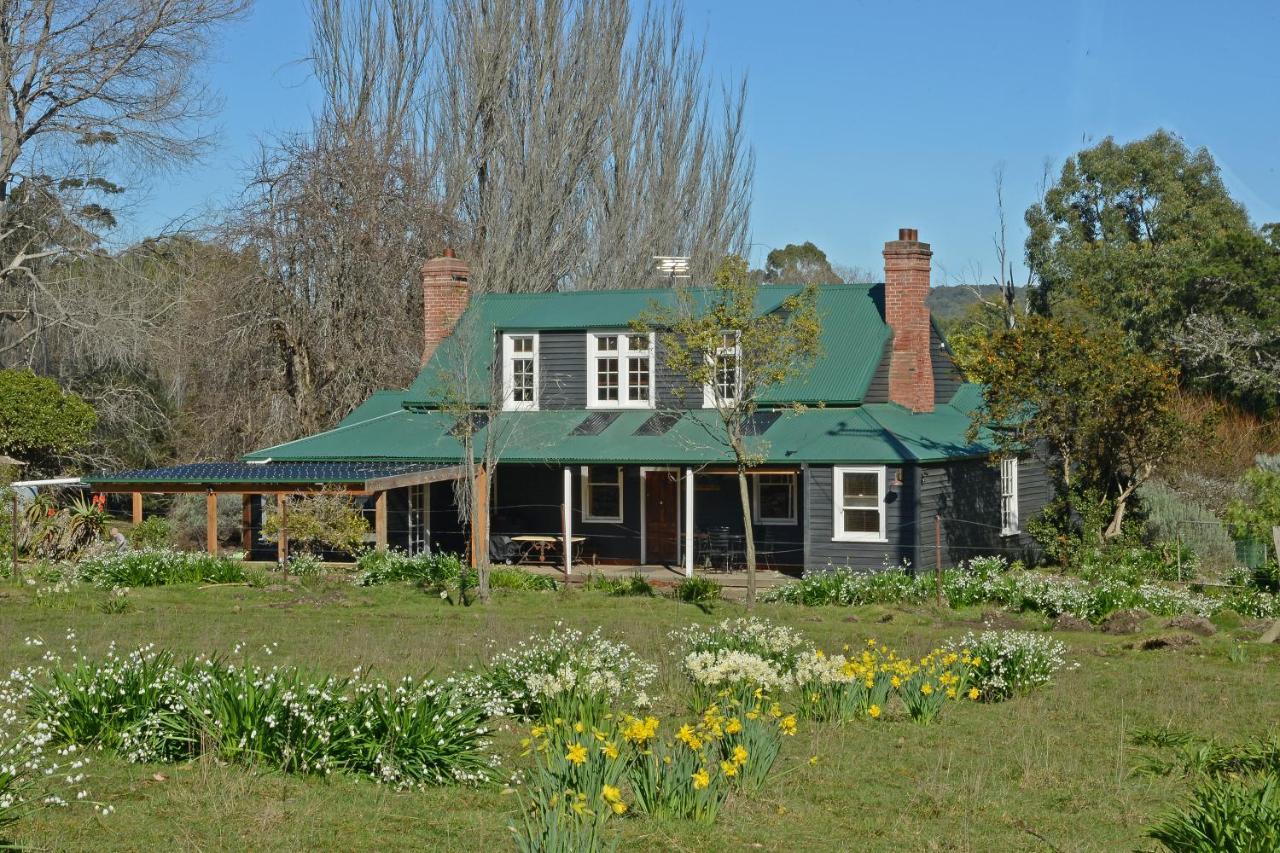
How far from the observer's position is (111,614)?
19.6 m

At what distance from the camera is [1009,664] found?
13367 mm

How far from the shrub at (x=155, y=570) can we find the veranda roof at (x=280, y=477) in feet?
6.60

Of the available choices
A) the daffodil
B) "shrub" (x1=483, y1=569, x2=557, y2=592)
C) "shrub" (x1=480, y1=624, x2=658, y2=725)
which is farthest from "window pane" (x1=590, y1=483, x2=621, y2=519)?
the daffodil

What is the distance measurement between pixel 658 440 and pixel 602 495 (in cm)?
326

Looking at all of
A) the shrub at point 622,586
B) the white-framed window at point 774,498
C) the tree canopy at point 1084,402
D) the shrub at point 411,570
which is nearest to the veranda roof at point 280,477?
the shrub at point 411,570

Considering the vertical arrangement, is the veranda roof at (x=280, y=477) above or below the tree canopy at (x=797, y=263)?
below

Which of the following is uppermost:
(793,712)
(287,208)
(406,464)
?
(287,208)

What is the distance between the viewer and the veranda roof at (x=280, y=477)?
2503 centimetres

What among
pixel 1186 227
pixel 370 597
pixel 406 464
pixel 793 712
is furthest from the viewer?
pixel 1186 227

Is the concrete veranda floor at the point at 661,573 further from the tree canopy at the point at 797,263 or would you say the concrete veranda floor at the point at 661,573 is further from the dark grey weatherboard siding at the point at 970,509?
the tree canopy at the point at 797,263

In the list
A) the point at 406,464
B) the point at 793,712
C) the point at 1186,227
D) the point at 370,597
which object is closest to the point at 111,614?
the point at 370,597

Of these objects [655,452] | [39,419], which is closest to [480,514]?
[655,452]

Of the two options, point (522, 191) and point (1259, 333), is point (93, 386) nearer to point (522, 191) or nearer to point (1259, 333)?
point (522, 191)

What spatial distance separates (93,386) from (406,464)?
15.2 metres
